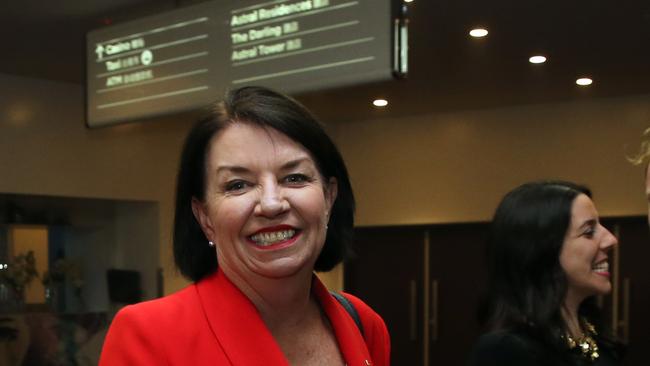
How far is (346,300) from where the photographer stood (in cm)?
209

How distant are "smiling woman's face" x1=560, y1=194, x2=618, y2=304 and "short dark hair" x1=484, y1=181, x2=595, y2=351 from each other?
0.02 metres

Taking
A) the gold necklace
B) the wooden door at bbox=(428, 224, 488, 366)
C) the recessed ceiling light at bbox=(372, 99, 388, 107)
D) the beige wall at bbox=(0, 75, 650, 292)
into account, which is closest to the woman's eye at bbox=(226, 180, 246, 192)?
the gold necklace

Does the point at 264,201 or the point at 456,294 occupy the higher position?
the point at 264,201

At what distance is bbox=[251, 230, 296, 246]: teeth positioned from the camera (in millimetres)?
1670

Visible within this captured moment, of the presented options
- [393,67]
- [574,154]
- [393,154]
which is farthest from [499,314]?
[393,154]

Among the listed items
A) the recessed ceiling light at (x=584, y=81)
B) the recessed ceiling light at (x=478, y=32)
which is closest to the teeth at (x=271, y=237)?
the recessed ceiling light at (x=478, y=32)

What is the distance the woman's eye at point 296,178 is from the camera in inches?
67.4

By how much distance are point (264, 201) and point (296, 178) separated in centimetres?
10

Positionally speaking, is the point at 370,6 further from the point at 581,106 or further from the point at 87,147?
the point at 581,106

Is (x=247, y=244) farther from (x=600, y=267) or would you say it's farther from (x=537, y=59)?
(x=537, y=59)

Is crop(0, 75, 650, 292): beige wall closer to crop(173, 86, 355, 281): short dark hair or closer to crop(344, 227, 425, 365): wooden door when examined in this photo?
crop(344, 227, 425, 365): wooden door

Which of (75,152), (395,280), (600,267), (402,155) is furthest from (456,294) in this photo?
(600,267)

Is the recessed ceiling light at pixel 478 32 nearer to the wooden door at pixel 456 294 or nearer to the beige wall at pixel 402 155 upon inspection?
the beige wall at pixel 402 155

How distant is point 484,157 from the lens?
9867 mm
